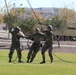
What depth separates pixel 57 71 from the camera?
51.0ft

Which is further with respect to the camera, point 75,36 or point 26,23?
point 75,36

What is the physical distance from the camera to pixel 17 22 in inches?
2346

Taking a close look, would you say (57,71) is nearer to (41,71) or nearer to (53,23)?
(41,71)

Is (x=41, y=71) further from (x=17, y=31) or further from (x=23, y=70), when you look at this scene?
(x=17, y=31)

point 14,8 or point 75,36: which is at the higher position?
point 14,8

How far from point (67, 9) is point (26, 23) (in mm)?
33360

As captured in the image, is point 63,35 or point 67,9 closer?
point 63,35

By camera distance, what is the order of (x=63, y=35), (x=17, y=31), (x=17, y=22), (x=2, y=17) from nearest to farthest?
(x=17, y=31) → (x=17, y=22) → (x=2, y=17) → (x=63, y=35)

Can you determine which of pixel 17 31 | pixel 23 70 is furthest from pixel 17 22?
pixel 23 70

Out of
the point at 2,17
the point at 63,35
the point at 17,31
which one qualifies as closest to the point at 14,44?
the point at 17,31

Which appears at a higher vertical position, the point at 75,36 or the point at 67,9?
the point at 67,9

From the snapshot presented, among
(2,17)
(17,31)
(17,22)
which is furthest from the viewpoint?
(2,17)

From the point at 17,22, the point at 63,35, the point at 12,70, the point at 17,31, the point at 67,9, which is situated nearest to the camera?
the point at 12,70

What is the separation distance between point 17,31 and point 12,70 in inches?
261
